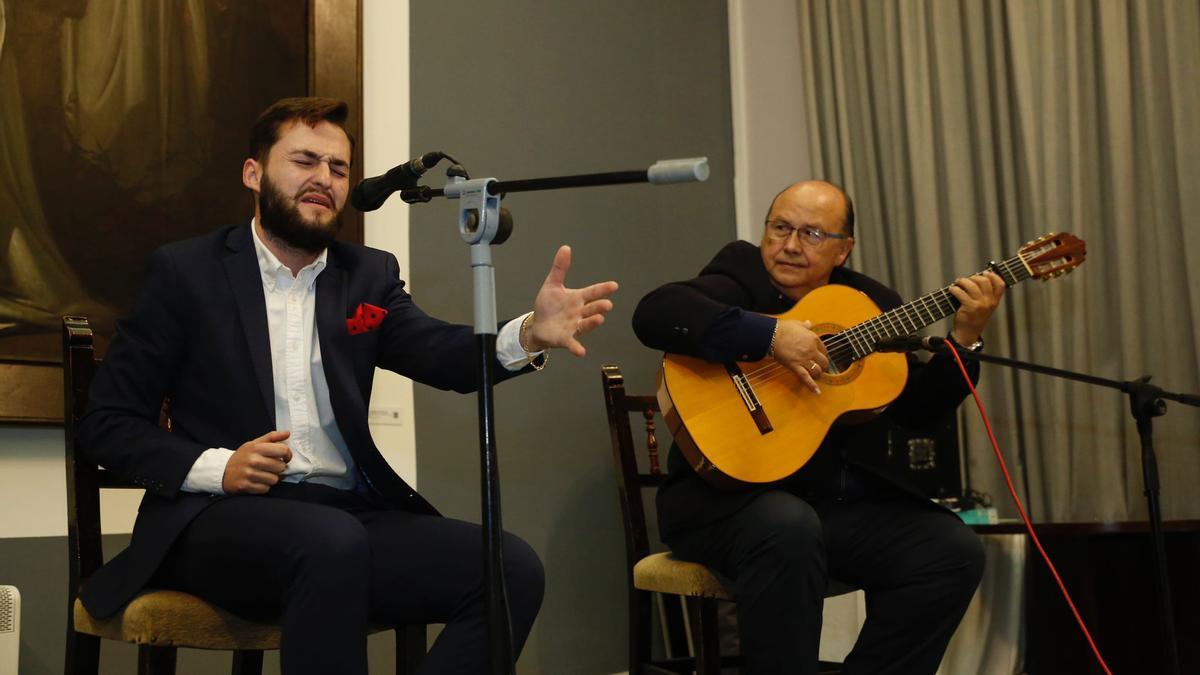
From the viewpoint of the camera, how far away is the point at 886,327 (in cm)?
273

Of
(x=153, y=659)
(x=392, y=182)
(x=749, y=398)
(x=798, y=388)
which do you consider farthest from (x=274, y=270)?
(x=798, y=388)

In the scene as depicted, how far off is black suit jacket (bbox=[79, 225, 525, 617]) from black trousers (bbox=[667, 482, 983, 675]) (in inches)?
26.1

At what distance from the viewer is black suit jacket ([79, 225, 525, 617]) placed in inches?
77.3

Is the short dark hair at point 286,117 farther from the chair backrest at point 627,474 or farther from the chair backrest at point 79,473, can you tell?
the chair backrest at point 627,474

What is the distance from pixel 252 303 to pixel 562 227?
162 centimetres

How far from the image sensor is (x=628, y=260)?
12.7 ft

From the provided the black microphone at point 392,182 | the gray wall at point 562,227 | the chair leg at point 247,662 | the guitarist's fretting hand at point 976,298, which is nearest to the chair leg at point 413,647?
the chair leg at point 247,662

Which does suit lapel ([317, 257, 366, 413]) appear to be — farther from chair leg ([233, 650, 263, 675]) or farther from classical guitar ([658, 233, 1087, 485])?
classical guitar ([658, 233, 1087, 485])

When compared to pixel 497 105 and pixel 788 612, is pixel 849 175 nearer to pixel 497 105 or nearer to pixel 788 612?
pixel 497 105

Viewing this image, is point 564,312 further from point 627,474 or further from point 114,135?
point 114,135

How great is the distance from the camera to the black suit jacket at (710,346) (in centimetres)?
260

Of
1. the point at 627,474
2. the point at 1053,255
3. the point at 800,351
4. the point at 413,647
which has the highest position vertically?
the point at 1053,255

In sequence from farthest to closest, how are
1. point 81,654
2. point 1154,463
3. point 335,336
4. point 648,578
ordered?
point 648,578 → point 1154,463 → point 335,336 → point 81,654

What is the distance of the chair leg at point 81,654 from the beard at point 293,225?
789 millimetres
